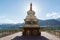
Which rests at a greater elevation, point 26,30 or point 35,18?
point 35,18

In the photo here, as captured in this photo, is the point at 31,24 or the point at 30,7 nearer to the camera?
the point at 31,24

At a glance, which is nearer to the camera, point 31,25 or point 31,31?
point 31,25

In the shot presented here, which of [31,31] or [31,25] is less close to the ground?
[31,25]

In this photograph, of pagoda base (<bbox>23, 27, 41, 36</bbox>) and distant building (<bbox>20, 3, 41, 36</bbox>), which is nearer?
distant building (<bbox>20, 3, 41, 36</bbox>)

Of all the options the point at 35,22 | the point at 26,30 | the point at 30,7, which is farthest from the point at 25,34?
the point at 30,7

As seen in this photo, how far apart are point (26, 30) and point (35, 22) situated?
81.9 inches

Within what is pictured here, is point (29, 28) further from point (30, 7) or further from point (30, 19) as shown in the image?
point (30, 7)

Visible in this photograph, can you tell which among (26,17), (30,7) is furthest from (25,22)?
(30,7)

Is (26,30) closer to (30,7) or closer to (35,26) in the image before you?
(35,26)

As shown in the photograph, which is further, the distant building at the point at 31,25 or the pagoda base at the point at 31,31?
the pagoda base at the point at 31,31

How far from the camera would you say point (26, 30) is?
90.5 ft

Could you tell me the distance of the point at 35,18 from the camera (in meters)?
27.9

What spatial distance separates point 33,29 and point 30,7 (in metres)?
4.18

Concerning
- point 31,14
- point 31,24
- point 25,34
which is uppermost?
point 31,14
